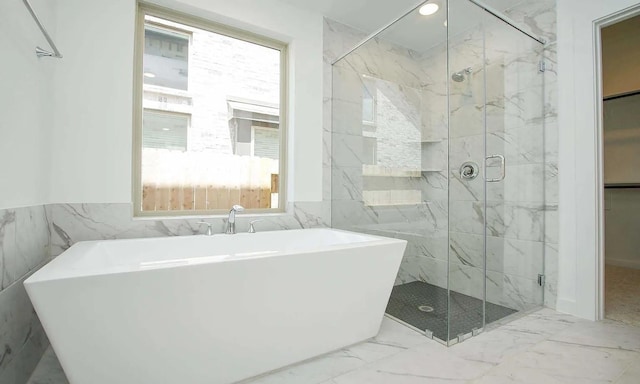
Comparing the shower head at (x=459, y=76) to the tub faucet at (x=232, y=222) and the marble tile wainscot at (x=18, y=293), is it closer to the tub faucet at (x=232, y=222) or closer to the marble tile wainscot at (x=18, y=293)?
the tub faucet at (x=232, y=222)

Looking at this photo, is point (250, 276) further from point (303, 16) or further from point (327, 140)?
point (303, 16)

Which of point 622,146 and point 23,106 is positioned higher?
point 622,146

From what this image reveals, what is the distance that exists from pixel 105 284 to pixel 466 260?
206 cm

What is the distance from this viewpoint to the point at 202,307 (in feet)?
3.65

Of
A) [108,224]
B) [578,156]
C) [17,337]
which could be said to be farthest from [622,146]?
[17,337]

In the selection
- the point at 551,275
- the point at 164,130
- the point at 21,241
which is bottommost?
the point at 551,275

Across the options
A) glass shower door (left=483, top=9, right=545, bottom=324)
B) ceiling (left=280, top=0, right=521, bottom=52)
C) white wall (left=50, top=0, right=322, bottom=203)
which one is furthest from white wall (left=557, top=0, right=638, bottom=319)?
white wall (left=50, top=0, right=322, bottom=203)

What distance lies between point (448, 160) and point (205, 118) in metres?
1.85

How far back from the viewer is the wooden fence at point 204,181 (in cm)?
202

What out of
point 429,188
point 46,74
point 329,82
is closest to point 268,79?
point 329,82

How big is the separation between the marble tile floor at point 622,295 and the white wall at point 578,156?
0.26 meters

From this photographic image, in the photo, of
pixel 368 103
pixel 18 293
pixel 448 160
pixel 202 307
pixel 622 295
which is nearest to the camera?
pixel 202 307

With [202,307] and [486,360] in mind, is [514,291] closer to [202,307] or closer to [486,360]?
[486,360]

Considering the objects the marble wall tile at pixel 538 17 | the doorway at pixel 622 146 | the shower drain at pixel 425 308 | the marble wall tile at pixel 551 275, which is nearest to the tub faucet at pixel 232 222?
the shower drain at pixel 425 308
